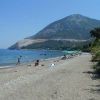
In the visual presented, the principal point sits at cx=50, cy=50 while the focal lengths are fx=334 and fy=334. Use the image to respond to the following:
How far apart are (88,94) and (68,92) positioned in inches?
44.0

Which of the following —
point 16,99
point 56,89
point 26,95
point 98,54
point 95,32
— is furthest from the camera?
point 95,32

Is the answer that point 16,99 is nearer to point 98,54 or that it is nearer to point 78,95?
point 78,95

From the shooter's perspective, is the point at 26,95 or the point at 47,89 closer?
the point at 26,95

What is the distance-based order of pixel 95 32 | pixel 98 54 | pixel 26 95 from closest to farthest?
pixel 26 95 < pixel 98 54 < pixel 95 32

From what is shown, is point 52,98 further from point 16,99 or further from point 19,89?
point 19,89

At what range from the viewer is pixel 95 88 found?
1705cm

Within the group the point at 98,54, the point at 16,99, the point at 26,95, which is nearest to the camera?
the point at 16,99

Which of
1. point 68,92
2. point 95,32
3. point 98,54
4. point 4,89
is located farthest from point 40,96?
point 95,32

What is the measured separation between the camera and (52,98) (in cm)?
1409

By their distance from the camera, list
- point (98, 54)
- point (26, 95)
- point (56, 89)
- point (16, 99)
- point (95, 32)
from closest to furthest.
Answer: point (16, 99) < point (26, 95) < point (56, 89) < point (98, 54) < point (95, 32)

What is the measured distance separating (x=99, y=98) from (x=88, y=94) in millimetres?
1024

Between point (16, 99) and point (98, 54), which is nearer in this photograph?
point (16, 99)

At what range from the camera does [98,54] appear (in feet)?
101

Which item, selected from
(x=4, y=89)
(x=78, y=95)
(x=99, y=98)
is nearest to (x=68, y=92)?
(x=78, y=95)
